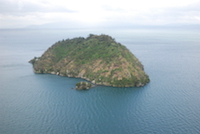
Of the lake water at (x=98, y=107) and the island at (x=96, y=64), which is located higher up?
the island at (x=96, y=64)

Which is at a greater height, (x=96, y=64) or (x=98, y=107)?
(x=96, y=64)

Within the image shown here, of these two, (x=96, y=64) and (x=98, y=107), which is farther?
(x=96, y=64)

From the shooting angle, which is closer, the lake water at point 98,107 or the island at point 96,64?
the lake water at point 98,107

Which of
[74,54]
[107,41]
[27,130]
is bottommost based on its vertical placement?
[27,130]

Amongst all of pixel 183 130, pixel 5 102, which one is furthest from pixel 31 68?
pixel 183 130

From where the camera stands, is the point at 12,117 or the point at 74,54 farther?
the point at 74,54

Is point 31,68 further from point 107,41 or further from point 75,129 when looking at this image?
point 75,129

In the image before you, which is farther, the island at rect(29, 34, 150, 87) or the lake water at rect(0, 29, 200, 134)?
the island at rect(29, 34, 150, 87)

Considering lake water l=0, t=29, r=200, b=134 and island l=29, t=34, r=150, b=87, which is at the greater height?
island l=29, t=34, r=150, b=87
